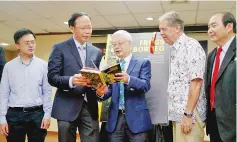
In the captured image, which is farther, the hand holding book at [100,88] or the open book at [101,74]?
the hand holding book at [100,88]

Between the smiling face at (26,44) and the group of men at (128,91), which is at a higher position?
the smiling face at (26,44)

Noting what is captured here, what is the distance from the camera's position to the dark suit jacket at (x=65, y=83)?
7.62 feet

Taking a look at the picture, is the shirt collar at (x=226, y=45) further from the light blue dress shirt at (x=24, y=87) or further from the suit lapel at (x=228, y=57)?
the light blue dress shirt at (x=24, y=87)

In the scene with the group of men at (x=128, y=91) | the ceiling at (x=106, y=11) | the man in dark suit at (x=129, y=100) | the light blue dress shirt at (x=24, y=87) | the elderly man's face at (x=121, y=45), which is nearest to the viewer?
the group of men at (x=128, y=91)

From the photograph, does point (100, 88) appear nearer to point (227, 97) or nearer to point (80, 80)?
point (80, 80)

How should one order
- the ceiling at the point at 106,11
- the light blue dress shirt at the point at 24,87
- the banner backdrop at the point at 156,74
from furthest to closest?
the ceiling at the point at 106,11 < the banner backdrop at the point at 156,74 < the light blue dress shirt at the point at 24,87

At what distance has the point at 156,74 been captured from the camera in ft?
10.6

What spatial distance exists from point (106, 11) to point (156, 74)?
112 inches

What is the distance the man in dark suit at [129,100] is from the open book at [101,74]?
0.21 metres

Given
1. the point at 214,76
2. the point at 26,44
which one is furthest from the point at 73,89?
the point at 214,76

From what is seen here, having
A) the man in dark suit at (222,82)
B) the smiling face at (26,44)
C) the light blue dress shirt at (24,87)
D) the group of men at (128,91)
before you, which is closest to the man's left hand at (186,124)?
the group of men at (128,91)

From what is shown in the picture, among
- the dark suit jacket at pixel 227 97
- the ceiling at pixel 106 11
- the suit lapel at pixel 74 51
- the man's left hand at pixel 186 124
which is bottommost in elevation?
the man's left hand at pixel 186 124

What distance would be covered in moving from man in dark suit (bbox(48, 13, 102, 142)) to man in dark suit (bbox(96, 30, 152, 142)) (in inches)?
5.9

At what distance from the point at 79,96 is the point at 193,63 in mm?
940
